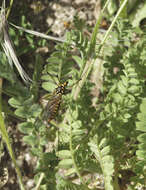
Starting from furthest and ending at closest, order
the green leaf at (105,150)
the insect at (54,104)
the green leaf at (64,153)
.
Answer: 1. the insect at (54,104)
2. the green leaf at (64,153)
3. the green leaf at (105,150)

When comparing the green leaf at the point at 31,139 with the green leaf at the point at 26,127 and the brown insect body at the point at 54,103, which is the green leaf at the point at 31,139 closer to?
the green leaf at the point at 26,127

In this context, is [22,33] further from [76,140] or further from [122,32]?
[76,140]

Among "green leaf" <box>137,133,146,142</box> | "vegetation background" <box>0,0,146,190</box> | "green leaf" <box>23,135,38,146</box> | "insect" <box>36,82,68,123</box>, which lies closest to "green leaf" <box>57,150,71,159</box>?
"vegetation background" <box>0,0,146,190</box>

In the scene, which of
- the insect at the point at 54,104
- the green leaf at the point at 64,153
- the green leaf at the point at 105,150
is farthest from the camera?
the insect at the point at 54,104

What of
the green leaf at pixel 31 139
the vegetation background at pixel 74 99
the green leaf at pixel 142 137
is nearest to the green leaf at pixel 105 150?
the vegetation background at pixel 74 99

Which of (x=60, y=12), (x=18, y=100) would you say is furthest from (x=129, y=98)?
(x=60, y=12)
